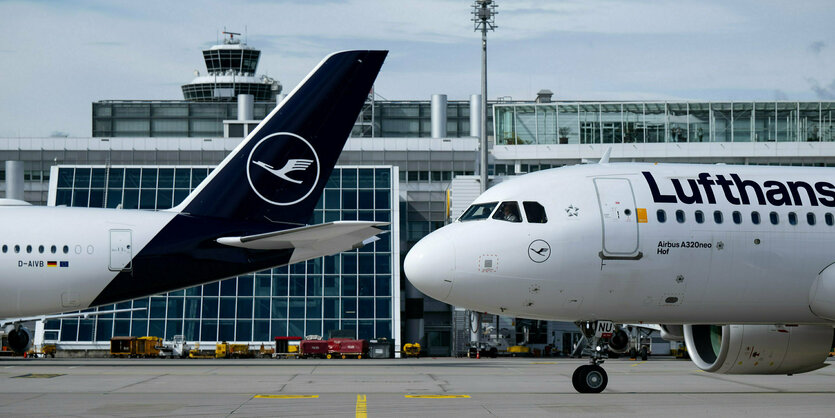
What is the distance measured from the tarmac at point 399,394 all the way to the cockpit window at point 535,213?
3.85 m

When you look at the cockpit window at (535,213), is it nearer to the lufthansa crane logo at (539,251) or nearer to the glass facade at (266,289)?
the lufthansa crane logo at (539,251)

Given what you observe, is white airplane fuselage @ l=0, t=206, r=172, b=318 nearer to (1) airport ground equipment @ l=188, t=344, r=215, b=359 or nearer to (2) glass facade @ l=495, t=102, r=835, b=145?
(1) airport ground equipment @ l=188, t=344, r=215, b=359

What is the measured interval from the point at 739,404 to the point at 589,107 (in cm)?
6270

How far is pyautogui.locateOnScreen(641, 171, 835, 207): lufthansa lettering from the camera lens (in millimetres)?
22344

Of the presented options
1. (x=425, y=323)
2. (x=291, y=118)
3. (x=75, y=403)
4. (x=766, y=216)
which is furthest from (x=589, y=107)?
(x=75, y=403)

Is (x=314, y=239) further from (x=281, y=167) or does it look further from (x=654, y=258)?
(x=654, y=258)

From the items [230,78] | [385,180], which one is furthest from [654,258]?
[230,78]

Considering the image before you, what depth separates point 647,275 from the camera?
21.6 m

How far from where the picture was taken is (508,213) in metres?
21.8

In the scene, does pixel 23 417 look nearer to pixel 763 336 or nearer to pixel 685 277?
pixel 685 277

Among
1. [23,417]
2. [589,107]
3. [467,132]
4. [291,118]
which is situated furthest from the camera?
[467,132]

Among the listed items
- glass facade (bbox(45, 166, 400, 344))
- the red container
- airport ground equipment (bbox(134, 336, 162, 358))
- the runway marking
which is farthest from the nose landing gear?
glass facade (bbox(45, 166, 400, 344))

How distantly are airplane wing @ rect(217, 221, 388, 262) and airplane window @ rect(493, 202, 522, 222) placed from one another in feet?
37.3

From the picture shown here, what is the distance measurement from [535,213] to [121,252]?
2072 cm
